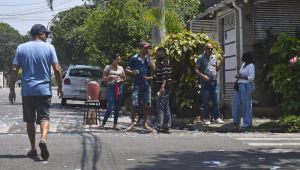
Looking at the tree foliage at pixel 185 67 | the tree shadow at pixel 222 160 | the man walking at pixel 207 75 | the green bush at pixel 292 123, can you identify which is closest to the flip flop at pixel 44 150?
the tree shadow at pixel 222 160

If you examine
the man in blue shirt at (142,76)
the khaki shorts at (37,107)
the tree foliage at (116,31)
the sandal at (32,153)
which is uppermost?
the tree foliage at (116,31)

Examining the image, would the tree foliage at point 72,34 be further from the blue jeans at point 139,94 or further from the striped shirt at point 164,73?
the striped shirt at point 164,73

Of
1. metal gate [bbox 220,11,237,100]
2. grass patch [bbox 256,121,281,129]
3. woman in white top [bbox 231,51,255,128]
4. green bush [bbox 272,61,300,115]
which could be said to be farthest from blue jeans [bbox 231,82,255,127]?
metal gate [bbox 220,11,237,100]

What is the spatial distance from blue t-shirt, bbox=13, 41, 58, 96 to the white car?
10752 millimetres

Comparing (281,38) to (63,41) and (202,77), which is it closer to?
(202,77)

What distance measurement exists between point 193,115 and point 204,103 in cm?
86

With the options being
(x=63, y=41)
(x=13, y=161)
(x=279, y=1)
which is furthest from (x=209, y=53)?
(x=63, y=41)

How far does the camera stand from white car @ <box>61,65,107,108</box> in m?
17.2

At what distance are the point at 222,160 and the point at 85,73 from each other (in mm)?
12146

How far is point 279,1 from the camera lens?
514 inches

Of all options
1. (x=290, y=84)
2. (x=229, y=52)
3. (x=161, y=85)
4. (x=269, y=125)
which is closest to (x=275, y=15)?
(x=229, y=52)

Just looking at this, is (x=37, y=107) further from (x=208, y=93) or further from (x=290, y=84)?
(x=290, y=84)

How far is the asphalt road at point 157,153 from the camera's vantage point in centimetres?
562

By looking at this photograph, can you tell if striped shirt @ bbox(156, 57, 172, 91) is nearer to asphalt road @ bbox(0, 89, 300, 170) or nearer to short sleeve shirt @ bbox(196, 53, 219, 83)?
short sleeve shirt @ bbox(196, 53, 219, 83)
